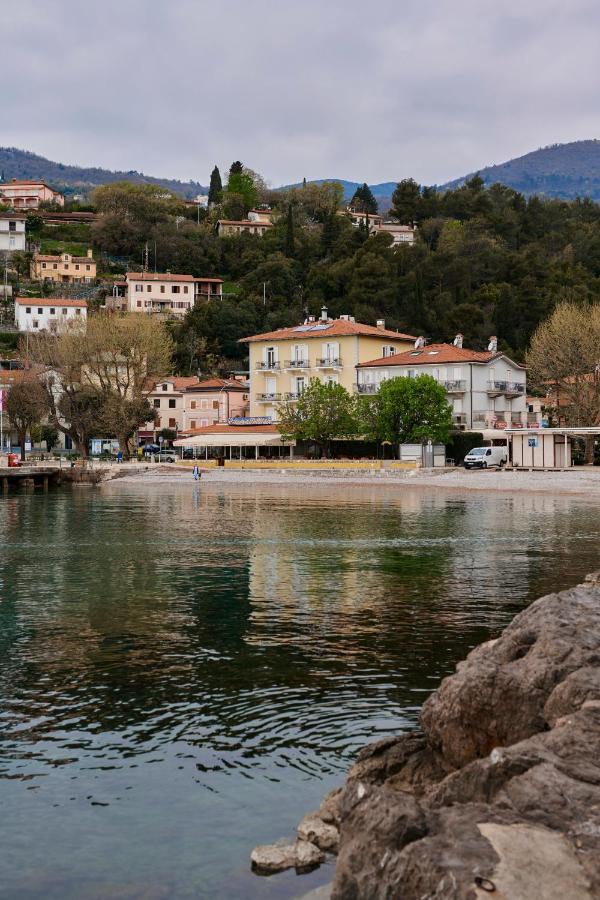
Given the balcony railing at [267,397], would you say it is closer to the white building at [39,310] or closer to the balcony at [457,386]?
the balcony at [457,386]

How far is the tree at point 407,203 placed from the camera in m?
176

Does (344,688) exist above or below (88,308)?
below

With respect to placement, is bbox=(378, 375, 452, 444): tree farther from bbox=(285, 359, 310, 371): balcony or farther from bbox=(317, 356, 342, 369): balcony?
bbox=(285, 359, 310, 371): balcony

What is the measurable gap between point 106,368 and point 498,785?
73.7 meters

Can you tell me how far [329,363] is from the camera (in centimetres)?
8606

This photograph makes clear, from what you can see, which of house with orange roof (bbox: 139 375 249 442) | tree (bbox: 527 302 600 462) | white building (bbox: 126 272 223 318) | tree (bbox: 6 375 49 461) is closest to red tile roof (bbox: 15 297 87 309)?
white building (bbox: 126 272 223 318)

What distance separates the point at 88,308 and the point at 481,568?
409 feet

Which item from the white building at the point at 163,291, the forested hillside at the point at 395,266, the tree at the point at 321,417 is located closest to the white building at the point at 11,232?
the forested hillside at the point at 395,266

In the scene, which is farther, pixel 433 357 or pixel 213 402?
pixel 213 402

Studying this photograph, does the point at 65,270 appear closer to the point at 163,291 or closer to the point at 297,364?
the point at 163,291

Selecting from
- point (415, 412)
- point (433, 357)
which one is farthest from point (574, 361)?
point (433, 357)

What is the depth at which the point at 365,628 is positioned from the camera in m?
17.3

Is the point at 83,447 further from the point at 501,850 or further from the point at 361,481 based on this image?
the point at 501,850

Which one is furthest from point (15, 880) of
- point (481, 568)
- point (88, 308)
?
point (88, 308)
